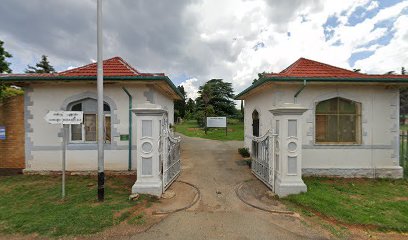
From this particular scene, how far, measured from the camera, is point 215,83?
3947 centimetres

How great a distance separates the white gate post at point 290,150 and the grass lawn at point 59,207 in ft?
12.7

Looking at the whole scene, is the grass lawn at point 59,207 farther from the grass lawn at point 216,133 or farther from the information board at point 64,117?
the grass lawn at point 216,133

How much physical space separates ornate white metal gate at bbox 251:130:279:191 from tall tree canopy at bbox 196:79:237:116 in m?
25.3

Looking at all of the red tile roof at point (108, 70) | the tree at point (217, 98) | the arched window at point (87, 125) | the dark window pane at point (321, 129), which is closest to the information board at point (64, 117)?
the arched window at point (87, 125)

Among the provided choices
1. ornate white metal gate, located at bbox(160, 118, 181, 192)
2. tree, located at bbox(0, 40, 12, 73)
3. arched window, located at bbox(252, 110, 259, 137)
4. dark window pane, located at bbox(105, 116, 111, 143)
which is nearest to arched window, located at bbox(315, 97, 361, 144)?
arched window, located at bbox(252, 110, 259, 137)

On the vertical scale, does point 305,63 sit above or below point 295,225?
above

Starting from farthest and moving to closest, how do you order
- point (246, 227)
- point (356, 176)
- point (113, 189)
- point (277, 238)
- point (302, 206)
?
point (356, 176)
point (113, 189)
point (302, 206)
point (246, 227)
point (277, 238)

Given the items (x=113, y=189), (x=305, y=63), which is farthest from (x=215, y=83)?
(x=113, y=189)

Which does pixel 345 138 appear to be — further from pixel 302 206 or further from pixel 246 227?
pixel 246 227

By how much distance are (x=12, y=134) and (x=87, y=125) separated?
8.91 feet

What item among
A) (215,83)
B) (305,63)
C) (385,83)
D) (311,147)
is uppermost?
(215,83)

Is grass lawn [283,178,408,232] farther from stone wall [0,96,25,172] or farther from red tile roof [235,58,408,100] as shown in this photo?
stone wall [0,96,25,172]

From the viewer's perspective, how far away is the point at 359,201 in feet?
16.5

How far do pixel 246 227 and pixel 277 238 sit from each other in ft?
1.97
